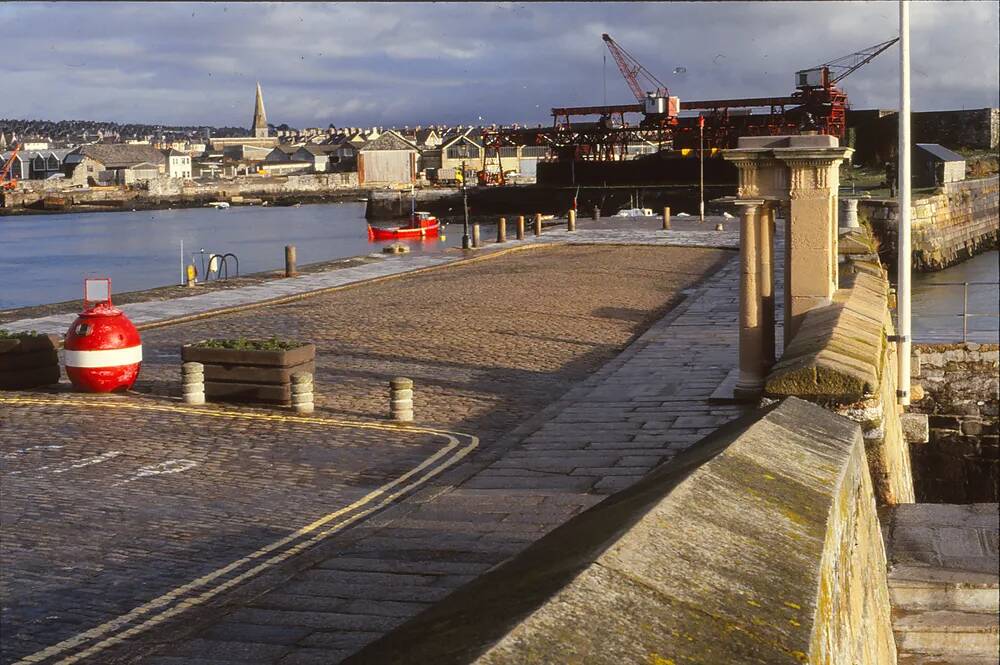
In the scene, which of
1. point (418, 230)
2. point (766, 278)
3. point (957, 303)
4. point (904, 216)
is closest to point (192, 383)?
point (766, 278)

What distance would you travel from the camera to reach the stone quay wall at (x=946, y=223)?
50.8 m

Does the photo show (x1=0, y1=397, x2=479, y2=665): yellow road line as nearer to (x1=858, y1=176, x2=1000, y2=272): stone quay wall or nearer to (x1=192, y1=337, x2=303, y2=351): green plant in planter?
(x1=192, y1=337, x2=303, y2=351): green plant in planter

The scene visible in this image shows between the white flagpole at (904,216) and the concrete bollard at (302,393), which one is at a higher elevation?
the white flagpole at (904,216)

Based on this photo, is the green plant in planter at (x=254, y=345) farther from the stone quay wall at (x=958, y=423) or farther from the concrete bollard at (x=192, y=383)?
the stone quay wall at (x=958, y=423)

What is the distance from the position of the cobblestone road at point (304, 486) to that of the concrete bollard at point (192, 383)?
1.31 ft

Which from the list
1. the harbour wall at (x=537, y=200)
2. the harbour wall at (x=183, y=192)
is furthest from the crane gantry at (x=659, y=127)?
the harbour wall at (x=183, y=192)

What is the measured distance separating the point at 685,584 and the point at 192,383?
39.9 ft

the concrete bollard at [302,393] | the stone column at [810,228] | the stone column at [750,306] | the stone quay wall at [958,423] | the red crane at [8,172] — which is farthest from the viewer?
the red crane at [8,172]

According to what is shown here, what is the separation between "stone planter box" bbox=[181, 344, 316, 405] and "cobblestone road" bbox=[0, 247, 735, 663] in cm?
45

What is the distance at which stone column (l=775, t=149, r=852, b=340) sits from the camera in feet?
39.6

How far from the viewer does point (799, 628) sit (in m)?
3.21

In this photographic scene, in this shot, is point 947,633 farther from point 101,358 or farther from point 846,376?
point 101,358

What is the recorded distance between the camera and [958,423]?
68.4 ft

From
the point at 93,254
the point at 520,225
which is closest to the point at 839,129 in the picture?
the point at 520,225
